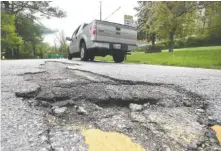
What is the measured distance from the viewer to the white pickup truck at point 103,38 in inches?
323

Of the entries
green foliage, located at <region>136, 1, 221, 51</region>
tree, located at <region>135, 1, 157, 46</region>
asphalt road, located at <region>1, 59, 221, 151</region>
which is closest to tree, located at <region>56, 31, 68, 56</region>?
tree, located at <region>135, 1, 157, 46</region>

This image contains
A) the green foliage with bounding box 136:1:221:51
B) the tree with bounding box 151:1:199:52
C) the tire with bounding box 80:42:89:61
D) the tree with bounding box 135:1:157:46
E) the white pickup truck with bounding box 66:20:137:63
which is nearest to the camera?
the white pickup truck with bounding box 66:20:137:63

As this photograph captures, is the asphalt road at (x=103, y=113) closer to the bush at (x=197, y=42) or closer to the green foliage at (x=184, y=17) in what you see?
the green foliage at (x=184, y=17)

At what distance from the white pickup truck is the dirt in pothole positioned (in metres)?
5.33

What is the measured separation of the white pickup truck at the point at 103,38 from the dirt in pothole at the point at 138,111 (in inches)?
210

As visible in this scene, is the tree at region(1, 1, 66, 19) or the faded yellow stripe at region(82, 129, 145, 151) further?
the tree at region(1, 1, 66, 19)

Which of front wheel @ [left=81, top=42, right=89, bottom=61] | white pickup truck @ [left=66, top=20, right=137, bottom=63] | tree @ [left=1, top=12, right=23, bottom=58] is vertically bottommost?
front wheel @ [left=81, top=42, right=89, bottom=61]

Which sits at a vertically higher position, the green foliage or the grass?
the green foliage

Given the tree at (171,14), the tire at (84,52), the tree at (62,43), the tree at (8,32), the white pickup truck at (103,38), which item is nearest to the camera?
the white pickup truck at (103,38)

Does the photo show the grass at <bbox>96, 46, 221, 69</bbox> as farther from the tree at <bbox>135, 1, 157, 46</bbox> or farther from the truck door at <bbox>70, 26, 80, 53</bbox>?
the tree at <bbox>135, 1, 157, 46</bbox>

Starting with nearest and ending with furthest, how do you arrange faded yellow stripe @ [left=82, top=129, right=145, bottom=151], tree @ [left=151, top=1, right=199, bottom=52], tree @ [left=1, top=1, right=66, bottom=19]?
faded yellow stripe @ [left=82, top=129, right=145, bottom=151] < tree @ [left=151, top=1, right=199, bottom=52] < tree @ [left=1, top=1, right=66, bottom=19]

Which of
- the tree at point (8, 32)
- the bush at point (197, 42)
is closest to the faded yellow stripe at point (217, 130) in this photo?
the tree at point (8, 32)

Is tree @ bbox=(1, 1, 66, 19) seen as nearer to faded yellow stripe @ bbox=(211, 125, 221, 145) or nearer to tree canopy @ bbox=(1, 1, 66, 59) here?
tree canopy @ bbox=(1, 1, 66, 59)

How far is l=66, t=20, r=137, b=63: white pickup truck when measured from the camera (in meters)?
8.21
